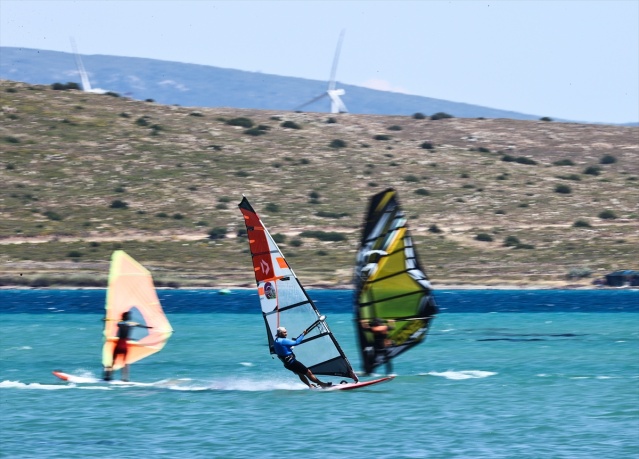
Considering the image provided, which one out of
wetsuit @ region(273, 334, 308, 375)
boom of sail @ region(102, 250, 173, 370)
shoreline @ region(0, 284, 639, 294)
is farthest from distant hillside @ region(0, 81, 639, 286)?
wetsuit @ region(273, 334, 308, 375)

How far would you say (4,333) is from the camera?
5256cm

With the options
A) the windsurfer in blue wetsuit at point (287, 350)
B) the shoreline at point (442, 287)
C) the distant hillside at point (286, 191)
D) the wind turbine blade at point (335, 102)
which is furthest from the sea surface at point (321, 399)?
the wind turbine blade at point (335, 102)

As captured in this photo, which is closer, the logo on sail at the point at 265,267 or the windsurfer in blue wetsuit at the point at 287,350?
the windsurfer in blue wetsuit at the point at 287,350

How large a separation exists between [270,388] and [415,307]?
5.35 metres

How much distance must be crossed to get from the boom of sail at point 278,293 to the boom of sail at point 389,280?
170 centimetres

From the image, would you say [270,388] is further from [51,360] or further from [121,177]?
[121,177]

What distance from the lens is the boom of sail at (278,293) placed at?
103 feet

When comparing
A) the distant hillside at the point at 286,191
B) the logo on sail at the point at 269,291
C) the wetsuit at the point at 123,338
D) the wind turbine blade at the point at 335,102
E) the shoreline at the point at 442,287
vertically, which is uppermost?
the wind turbine blade at the point at 335,102

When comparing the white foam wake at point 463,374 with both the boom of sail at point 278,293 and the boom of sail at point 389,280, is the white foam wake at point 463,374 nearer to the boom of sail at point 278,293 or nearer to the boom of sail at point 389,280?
the boom of sail at point 389,280

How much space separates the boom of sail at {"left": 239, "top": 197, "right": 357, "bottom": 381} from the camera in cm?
3139

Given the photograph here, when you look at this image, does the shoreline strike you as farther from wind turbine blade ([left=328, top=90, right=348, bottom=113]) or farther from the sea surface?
wind turbine blade ([left=328, top=90, right=348, bottom=113])

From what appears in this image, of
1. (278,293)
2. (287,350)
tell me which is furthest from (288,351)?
(278,293)

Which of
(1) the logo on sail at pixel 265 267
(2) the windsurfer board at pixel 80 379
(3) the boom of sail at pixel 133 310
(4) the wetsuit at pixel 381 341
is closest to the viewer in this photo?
(1) the logo on sail at pixel 265 267

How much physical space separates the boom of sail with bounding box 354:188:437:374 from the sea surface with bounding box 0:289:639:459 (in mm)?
2090
